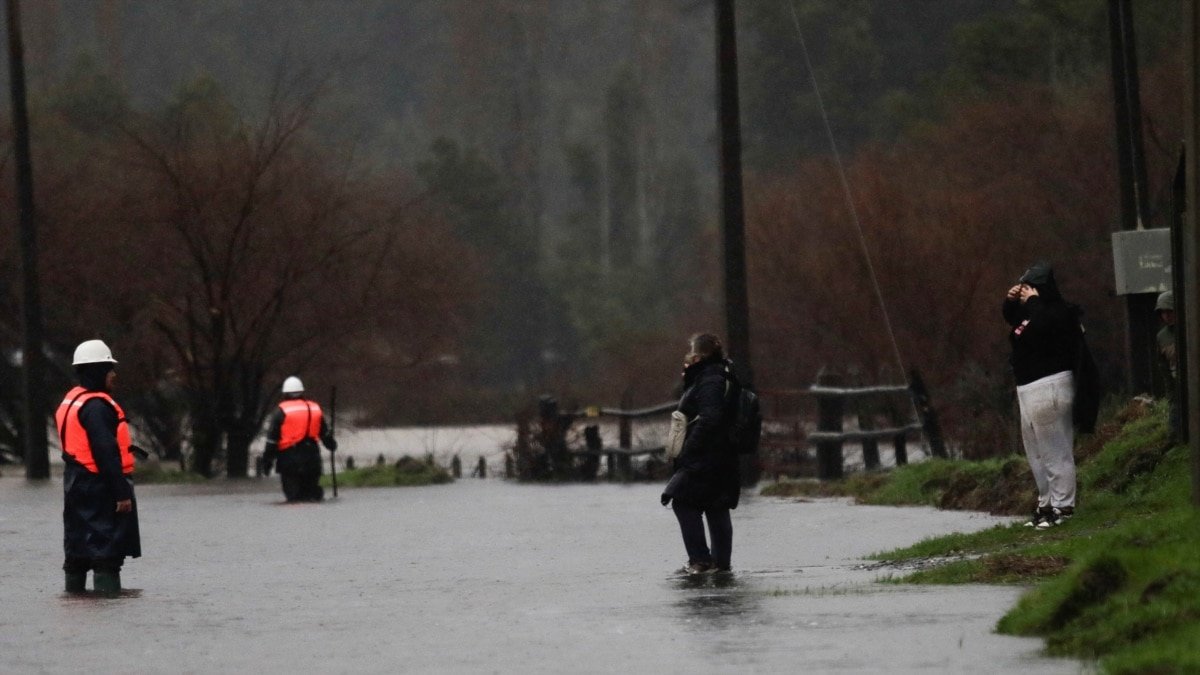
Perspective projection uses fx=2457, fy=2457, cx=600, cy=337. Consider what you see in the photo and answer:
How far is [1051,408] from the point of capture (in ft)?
50.3

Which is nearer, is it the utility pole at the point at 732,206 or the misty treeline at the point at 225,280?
the utility pole at the point at 732,206

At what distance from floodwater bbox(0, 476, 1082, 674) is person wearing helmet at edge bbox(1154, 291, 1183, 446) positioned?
1.86 metres

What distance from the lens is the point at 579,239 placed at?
104062 mm

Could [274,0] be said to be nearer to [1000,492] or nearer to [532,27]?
[532,27]

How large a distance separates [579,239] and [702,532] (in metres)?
88.9

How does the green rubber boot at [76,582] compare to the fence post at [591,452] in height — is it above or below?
below

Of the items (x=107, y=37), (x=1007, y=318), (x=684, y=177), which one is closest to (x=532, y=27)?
(x=684, y=177)

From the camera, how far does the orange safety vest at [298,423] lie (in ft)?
87.6

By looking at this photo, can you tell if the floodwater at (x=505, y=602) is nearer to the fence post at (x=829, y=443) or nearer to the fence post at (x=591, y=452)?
the fence post at (x=829, y=443)

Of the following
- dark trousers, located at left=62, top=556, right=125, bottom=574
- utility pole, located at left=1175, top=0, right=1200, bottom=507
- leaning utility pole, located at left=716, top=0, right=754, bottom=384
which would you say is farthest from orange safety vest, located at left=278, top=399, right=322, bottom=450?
utility pole, located at left=1175, top=0, right=1200, bottom=507

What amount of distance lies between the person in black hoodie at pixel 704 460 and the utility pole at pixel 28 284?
2062 cm

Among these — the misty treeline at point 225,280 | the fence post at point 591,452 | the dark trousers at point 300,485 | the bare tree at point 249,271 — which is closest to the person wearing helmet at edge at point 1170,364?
the dark trousers at point 300,485

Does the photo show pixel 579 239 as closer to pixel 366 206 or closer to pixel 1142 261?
pixel 366 206

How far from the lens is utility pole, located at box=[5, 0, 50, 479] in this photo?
34219mm
